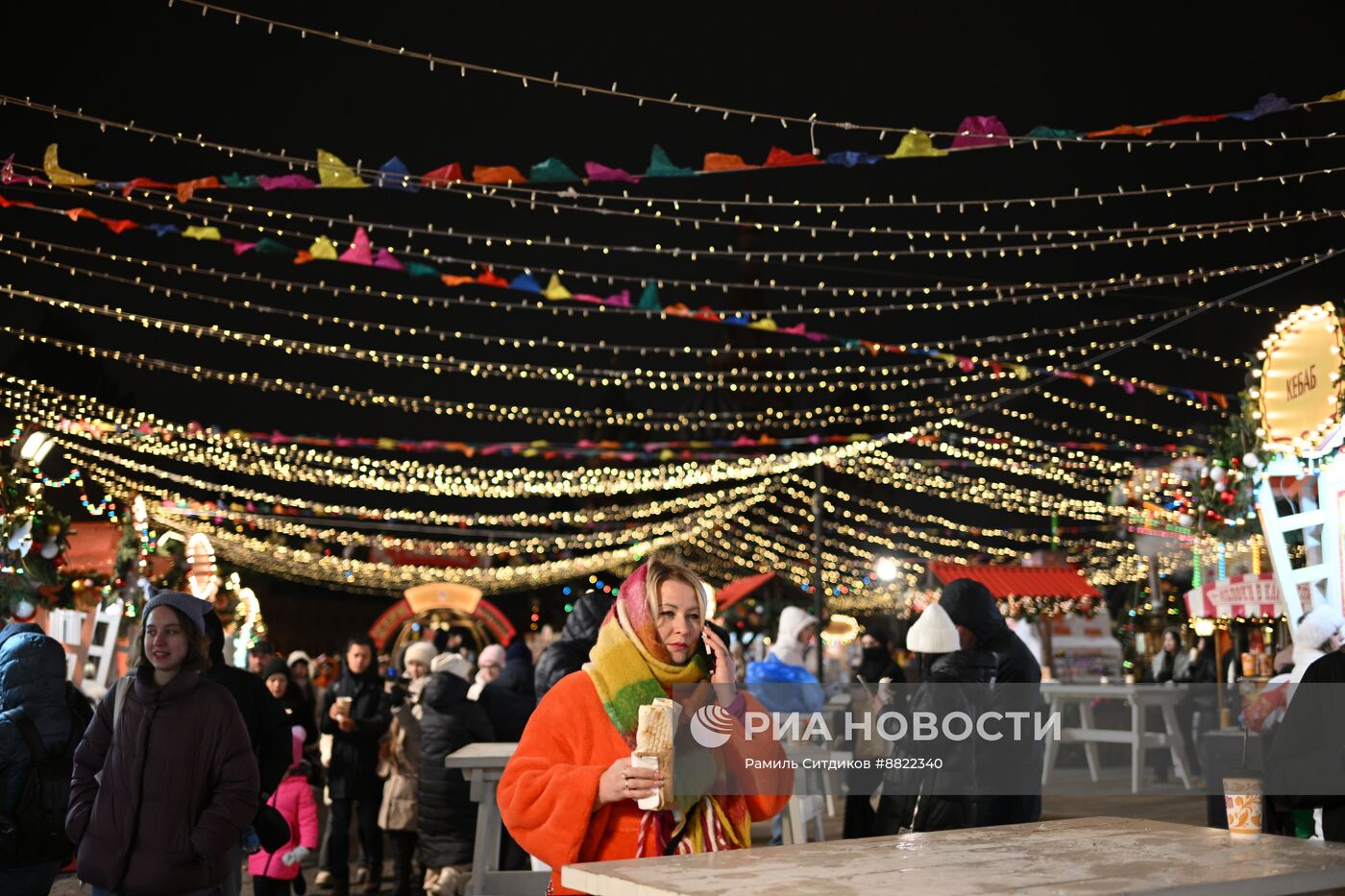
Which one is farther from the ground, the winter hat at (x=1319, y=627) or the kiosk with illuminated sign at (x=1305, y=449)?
the kiosk with illuminated sign at (x=1305, y=449)

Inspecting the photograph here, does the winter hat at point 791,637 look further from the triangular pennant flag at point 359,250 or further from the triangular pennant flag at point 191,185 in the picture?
the triangular pennant flag at point 191,185

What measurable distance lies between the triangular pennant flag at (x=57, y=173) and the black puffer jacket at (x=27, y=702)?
312cm

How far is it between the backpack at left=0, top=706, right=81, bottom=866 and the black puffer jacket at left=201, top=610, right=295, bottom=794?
674mm

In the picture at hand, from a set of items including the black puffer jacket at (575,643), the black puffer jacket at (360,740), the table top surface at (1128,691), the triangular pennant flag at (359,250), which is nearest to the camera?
the black puffer jacket at (575,643)

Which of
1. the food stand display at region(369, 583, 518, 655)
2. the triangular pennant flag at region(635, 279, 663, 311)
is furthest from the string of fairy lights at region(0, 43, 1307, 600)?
the food stand display at region(369, 583, 518, 655)

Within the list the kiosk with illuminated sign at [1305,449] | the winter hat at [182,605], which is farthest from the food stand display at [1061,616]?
the winter hat at [182,605]

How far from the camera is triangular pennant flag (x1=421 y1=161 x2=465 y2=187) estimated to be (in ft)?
25.9

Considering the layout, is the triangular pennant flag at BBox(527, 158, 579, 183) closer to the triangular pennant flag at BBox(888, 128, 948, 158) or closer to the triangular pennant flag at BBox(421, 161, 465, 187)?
the triangular pennant flag at BBox(421, 161, 465, 187)

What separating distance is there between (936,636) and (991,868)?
3.16m

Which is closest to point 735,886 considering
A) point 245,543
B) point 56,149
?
point 56,149

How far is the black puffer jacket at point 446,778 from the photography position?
7828 mm

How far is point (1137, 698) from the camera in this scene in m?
13.1

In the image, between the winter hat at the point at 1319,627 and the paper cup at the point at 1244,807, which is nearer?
the paper cup at the point at 1244,807

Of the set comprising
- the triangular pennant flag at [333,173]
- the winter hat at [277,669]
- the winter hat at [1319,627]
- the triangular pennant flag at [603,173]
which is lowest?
the winter hat at [277,669]
